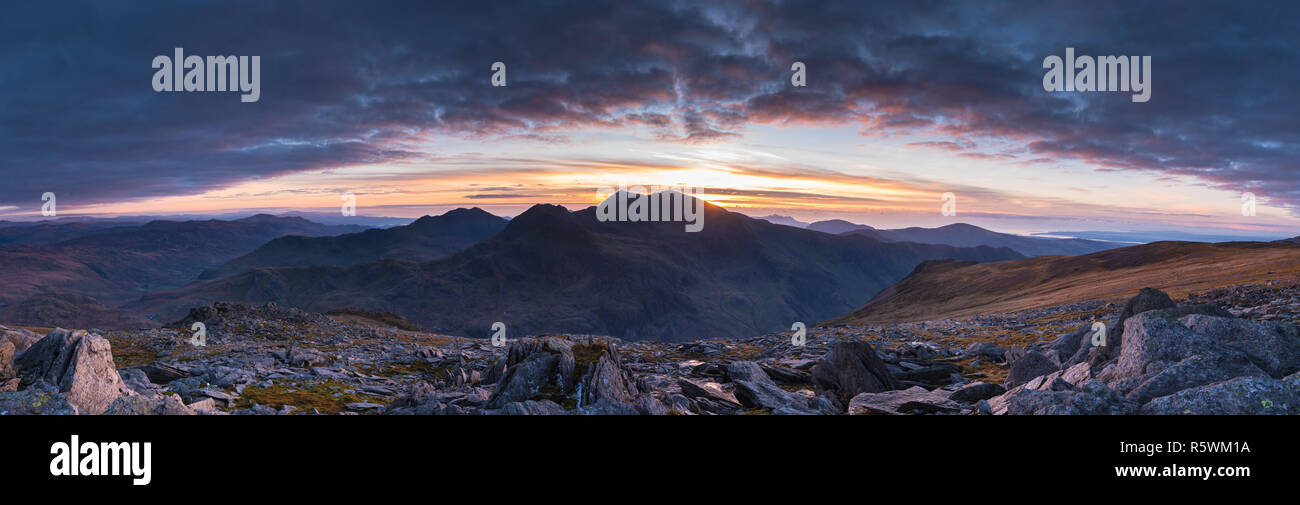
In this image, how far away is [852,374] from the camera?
102ft

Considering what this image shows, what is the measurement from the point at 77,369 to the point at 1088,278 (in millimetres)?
161050

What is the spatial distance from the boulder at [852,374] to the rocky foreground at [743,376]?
0.09 meters

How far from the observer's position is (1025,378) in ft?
85.2

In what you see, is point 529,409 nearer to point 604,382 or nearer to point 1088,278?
point 604,382

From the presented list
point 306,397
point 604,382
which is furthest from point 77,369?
point 604,382

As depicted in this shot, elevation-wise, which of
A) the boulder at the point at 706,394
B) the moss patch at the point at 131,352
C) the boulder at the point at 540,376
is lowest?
the moss patch at the point at 131,352

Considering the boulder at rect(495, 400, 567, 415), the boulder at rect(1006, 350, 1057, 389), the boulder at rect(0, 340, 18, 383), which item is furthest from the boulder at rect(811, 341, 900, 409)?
the boulder at rect(0, 340, 18, 383)

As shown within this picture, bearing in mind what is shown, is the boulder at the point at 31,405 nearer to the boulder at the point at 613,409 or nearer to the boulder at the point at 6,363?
the boulder at the point at 6,363

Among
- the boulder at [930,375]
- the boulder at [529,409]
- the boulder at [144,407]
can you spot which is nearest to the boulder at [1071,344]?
the boulder at [930,375]

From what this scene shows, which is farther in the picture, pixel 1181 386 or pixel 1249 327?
pixel 1249 327

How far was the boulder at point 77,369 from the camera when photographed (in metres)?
16.9
